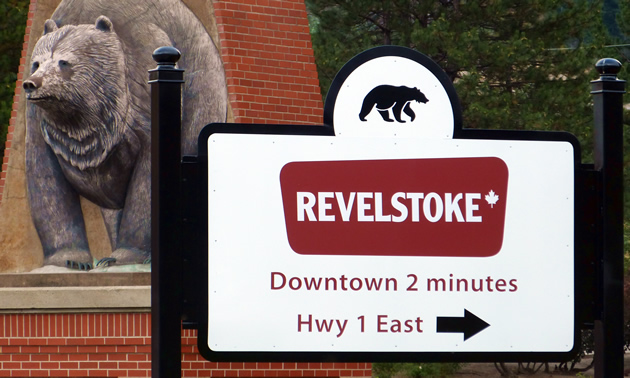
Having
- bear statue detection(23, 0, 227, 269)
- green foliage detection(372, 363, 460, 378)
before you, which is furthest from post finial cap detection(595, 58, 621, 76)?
green foliage detection(372, 363, 460, 378)

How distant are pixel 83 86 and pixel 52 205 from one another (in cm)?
111

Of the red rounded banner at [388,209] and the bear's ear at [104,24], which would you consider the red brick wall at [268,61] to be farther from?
the red rounded banner at [388,209]

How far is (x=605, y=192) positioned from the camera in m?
3.22

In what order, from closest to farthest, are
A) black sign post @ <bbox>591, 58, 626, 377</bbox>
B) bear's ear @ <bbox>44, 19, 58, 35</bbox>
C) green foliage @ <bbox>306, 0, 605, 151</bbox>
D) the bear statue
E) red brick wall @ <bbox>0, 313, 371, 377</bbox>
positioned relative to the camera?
black sign post @ <bbox>591, 58, 626, 377</bbox>, red brick wall @ <bbox>0, 313, 371, 377</bbox>, the bear statue, bear's ear @ <bbox>44, 19, 58, 35</bbox>, green foliage @ <bbox>306, 0, 605, 151</bbox>

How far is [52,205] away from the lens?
338 inches

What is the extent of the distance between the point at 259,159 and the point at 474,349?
88 cm

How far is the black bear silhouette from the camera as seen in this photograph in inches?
124

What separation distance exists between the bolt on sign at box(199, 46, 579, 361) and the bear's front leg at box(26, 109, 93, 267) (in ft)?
18.6

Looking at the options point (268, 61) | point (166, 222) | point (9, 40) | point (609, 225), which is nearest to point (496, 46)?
point (9, 40)

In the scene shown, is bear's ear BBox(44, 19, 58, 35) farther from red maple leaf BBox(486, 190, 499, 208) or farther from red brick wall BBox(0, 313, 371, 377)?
red maple leaf BBox(486, 190, 499, 208)

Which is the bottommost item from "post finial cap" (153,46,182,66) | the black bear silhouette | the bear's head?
the black bear silhouette

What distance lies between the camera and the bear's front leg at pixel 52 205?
8.52 m

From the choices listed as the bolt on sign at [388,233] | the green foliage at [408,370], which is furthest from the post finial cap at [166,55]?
the green foliage at [408,370]

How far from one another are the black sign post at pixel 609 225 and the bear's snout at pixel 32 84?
18.5 feet
